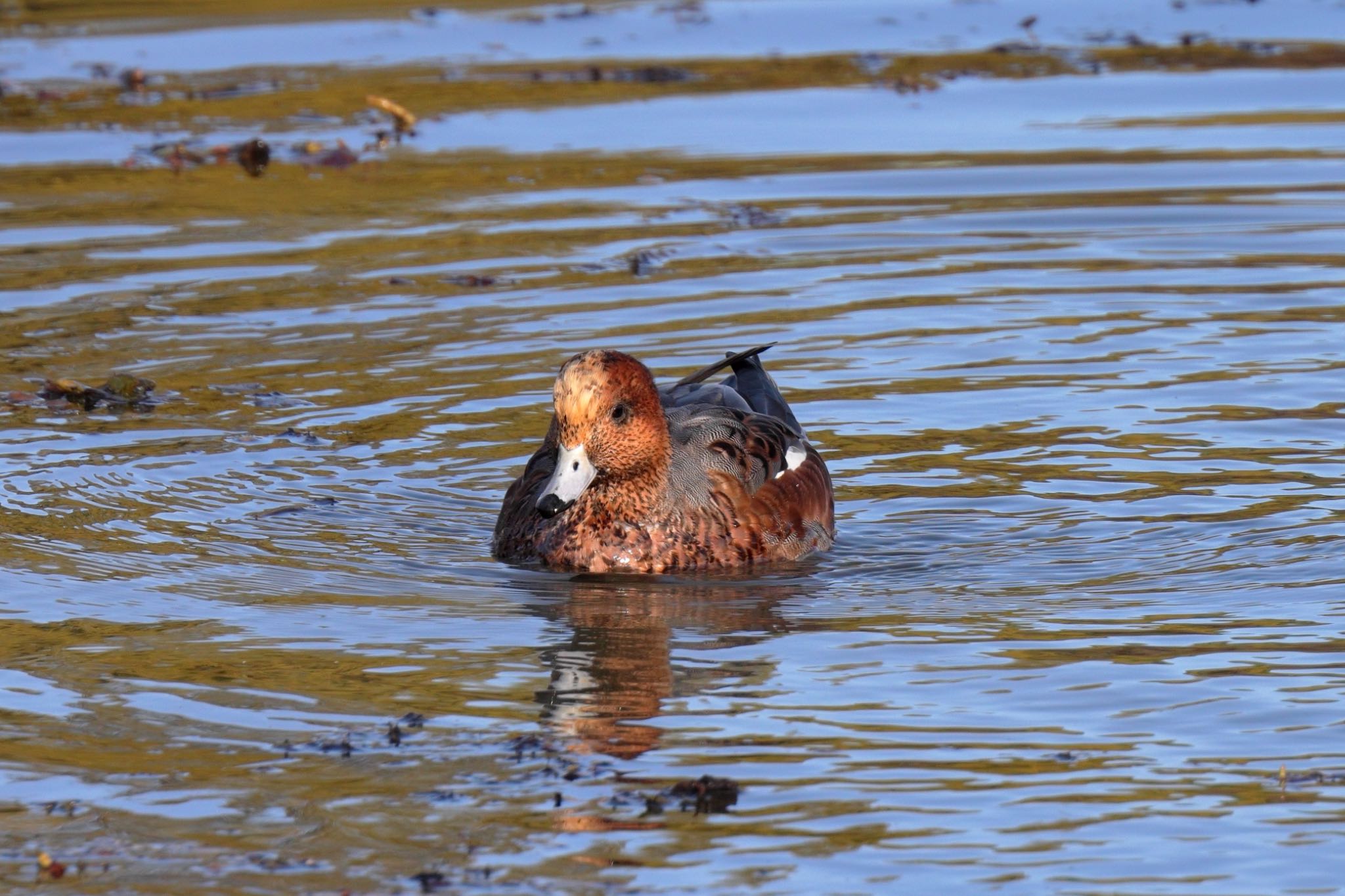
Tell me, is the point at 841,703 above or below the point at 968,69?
below

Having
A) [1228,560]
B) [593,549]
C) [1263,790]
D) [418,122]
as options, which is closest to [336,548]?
[593,549]

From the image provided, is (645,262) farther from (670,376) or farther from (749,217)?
(670,376)

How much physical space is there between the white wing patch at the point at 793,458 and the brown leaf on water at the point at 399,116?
8413mm

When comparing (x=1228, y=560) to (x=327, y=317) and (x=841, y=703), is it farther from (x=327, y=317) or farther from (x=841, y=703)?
(x=327, y=317)

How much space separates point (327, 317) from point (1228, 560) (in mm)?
5712

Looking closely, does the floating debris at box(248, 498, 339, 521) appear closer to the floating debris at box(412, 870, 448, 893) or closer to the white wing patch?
the white wing patch

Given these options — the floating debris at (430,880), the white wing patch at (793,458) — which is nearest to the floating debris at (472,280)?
the white wing patch at (793,458)

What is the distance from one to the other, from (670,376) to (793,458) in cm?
212

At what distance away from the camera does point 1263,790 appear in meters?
5.25

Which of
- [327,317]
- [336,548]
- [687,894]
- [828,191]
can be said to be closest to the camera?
[687,894]

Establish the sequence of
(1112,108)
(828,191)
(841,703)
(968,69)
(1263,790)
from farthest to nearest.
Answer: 1. (968,69)
2. (1112,108)
3. (828,191)
4. (841,703)
5. (1263,790)

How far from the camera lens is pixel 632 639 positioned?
22.7 feet

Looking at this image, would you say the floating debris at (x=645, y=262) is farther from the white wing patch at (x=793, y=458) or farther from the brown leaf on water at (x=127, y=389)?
the white wing patch at (x=793, y=458)

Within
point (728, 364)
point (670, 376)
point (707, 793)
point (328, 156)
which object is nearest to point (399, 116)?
point (328, 156)
